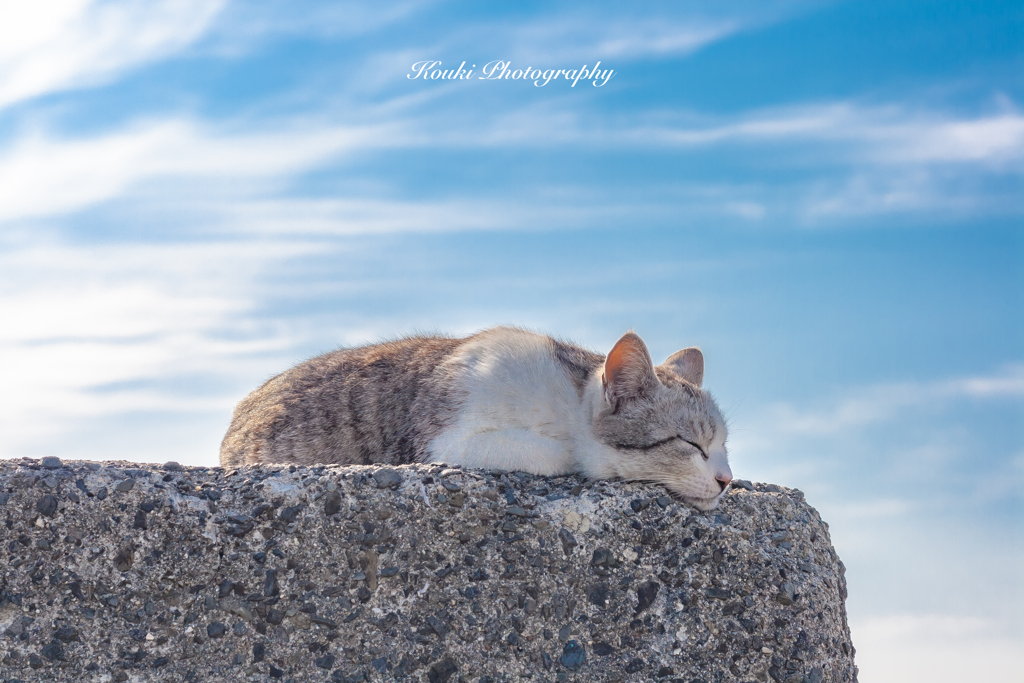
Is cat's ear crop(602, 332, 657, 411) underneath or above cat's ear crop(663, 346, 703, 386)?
underneath

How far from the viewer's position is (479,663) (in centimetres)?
305

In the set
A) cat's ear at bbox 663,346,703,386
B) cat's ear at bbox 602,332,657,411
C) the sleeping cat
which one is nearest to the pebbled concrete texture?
the sleeping cat

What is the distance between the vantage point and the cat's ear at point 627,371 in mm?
3400

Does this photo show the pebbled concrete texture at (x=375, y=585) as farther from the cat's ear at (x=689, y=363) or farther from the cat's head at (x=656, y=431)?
the cat's ear at (x=689, y=363)

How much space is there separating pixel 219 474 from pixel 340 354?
1.55 metres

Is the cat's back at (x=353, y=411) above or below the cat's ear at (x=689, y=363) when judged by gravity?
below

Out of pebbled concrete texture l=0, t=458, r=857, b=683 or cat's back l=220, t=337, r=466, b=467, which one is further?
cat's back l=220, t=337, r=466, b=467

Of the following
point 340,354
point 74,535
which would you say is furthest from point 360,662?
point 340,354

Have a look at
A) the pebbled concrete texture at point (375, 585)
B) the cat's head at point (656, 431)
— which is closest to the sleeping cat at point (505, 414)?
the cat's head at point (656, 431)

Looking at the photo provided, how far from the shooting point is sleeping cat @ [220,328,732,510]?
3463mm

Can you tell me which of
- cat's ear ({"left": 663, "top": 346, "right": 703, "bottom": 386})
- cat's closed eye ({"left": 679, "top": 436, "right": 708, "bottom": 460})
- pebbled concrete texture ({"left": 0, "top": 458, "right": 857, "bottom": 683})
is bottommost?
pebbled concrete texture ({"left": 0, "top": 458, "right": 857, "bottom": 683})

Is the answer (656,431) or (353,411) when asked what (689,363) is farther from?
(353,411)

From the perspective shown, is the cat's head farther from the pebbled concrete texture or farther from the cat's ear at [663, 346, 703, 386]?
the cat's ear at [663, 346, 703, 386]

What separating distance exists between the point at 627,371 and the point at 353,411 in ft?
4.91
